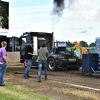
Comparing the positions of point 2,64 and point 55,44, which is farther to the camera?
point 55,44

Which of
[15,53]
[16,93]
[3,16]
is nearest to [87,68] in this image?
[16,93]

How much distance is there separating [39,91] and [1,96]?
4.95 feet

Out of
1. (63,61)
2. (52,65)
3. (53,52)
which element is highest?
(53,52)

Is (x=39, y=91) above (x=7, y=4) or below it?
below

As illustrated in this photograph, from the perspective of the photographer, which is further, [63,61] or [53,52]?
[53,52]

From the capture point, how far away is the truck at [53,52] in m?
13.8

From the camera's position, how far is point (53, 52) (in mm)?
15609

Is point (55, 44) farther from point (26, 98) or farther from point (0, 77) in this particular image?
point (26, 98)

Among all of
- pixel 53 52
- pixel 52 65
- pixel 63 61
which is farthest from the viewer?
pixel 53 52

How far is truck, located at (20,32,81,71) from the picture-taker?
13.8m

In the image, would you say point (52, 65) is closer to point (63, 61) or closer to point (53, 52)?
point (63, 61)

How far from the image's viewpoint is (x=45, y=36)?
1723 centimetres

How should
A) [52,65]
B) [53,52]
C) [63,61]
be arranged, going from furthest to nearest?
[53,52] → [52,65] → [63,61]

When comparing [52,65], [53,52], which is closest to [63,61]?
[52,65]
